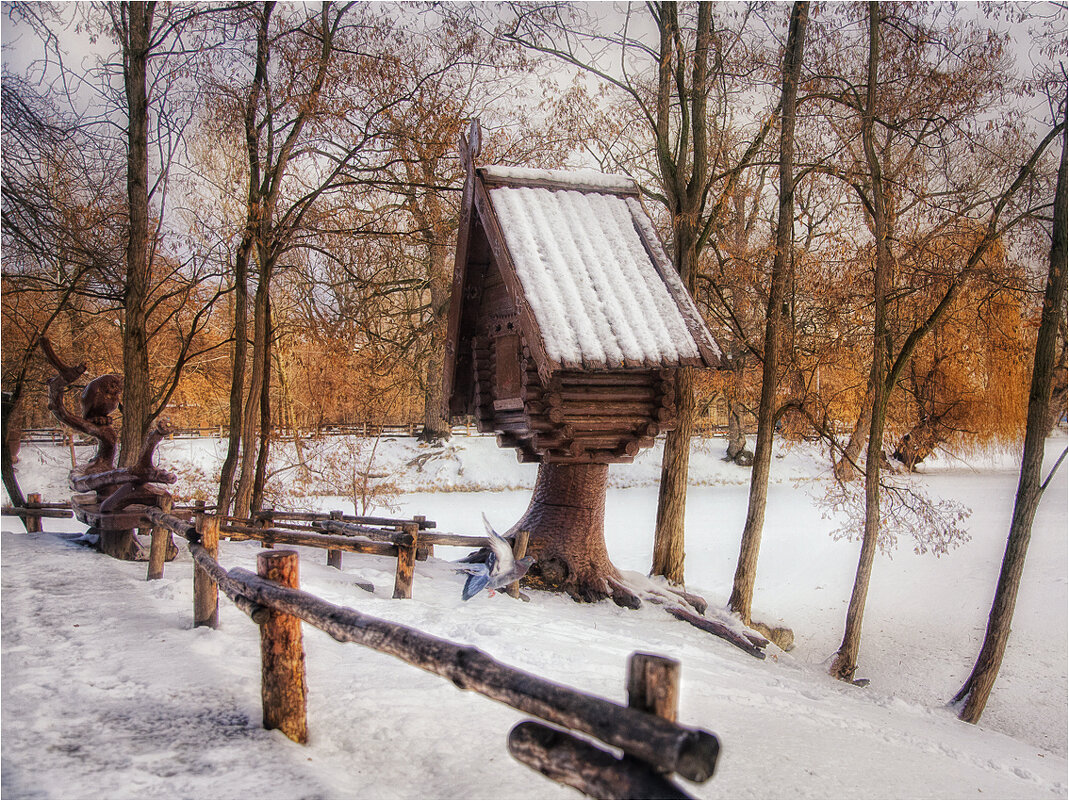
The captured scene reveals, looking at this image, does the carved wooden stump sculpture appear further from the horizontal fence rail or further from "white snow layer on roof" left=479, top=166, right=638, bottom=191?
"white snow layer on roof" left=479, top=166, right=638, bottom=191

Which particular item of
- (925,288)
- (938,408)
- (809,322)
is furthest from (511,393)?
(938,408)

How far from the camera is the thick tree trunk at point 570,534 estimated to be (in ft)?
33.6

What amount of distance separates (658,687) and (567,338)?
622cm

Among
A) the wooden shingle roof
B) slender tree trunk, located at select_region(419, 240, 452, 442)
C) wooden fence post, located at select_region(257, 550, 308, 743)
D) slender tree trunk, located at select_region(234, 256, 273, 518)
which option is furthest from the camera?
slender tree trunk, located at select_region(419, 240, 452, 442)

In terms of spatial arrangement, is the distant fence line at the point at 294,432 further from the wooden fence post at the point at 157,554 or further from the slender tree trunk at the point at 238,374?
the wooden fence post at the point at 157,554

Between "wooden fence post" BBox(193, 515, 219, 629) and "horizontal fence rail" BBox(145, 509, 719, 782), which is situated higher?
"horizontal fence rail" BBox(145, 509, 719, 782)

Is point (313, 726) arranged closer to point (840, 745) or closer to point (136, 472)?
point (840, 745)

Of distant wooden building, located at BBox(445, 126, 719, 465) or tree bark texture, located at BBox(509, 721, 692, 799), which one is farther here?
distant wooden building, located at BBox(445, 126, 719, 465)

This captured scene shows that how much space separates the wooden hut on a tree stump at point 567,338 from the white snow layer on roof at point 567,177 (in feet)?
0.06

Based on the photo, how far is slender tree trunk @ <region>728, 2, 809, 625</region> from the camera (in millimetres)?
11656

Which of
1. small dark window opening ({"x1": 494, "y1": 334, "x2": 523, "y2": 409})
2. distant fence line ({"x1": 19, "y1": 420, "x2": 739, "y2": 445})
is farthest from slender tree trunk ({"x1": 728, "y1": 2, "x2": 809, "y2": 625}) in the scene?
distant fence line ({"x1": 19, "y1": 420, "x2": 739, "y2": 445})

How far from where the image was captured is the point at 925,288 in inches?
446

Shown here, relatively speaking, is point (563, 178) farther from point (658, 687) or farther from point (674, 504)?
point (658, 687)

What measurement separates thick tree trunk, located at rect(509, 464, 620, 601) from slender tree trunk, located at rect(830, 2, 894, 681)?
380 centimetres
